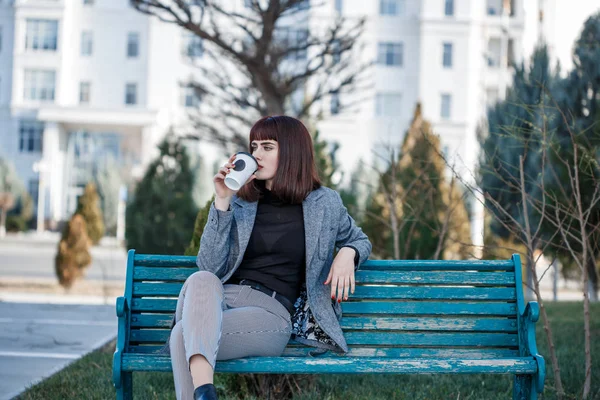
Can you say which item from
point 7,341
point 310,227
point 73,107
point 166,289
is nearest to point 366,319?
point 310,227

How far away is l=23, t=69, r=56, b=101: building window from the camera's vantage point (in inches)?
1618

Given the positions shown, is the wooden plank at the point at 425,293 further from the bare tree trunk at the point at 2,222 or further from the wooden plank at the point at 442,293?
the bare tree trunk at the point at 2,222

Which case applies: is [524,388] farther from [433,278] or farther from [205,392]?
[205,392]

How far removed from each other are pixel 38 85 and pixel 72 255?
29.3 m

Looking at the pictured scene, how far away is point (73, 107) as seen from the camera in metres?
40.2

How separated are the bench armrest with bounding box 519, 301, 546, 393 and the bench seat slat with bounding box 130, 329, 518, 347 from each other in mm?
102

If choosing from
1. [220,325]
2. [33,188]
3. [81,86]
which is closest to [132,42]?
[81,86]

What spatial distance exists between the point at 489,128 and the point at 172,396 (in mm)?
9980

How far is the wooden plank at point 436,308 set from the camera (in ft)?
12.5

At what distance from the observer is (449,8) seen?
4016cm

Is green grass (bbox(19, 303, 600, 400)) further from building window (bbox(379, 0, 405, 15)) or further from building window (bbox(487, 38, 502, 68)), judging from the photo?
building window (bbox(487, 38, 502, 68))

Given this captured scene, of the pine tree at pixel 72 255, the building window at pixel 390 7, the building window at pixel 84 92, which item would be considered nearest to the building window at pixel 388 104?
the building window at pixel 390 7

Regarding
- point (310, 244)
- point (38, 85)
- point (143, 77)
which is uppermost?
point (143, 77)

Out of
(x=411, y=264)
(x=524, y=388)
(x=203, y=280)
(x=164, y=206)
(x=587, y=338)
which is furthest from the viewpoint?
(x=164, y=206)
